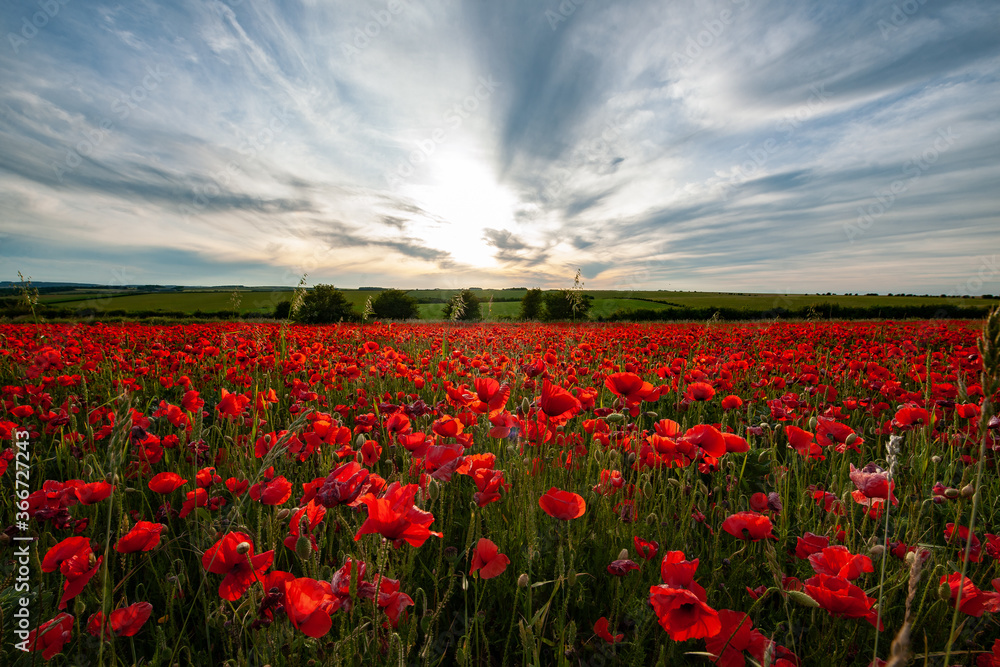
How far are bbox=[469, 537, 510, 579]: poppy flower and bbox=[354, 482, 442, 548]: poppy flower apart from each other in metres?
0.28

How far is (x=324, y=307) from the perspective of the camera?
24234 mm

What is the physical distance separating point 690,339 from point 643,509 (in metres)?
6.37

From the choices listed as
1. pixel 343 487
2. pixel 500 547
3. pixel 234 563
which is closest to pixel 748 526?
pixel 500 547

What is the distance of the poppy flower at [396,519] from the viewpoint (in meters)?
1.05

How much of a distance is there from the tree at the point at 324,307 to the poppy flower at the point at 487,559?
20096mm

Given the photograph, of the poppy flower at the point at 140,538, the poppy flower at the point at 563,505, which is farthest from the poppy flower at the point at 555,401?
the poppy flower at the point at 140,538

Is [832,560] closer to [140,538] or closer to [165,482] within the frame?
[140,538]

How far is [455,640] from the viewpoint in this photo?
161 centimetres

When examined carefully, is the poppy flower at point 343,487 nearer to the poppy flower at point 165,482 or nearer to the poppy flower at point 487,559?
the poppy flower at point 487,559

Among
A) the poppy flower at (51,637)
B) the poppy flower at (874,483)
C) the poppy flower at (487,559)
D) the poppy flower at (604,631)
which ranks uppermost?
the poppy flower at (874,483)

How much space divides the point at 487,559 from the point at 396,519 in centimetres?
45

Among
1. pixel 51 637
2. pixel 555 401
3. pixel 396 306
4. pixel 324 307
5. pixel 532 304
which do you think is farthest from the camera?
pixel 396 306

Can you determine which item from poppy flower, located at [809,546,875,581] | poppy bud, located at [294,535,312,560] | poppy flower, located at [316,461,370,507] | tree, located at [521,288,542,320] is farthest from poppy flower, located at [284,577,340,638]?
tree, located at [521,288,542,320]

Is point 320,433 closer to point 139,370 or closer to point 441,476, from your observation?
point 441,476
